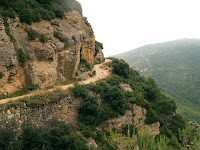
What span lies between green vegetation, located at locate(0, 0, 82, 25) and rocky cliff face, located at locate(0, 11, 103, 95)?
0.61 metres

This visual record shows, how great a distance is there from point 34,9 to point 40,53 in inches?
212

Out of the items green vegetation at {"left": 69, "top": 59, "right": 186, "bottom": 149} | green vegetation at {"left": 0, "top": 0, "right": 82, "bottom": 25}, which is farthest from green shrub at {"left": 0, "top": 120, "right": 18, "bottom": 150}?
green vegetation at {"left": 0, "top": 0, "right": 82, "bottom": 25}

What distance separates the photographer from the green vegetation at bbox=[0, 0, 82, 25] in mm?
15144

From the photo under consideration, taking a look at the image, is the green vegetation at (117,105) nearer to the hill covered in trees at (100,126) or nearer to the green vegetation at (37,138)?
the hill covered in trees at (100,126)

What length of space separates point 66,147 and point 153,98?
62.3 ft

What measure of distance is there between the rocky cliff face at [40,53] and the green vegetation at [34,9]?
61cm

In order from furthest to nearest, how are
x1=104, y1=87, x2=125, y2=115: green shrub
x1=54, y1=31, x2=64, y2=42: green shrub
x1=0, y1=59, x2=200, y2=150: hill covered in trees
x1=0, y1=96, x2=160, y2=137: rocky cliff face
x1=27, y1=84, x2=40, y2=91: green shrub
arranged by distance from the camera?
1. x1=54, y1=31, x2=64, y2=42: green shrub
2. x1=104, y1=87, x2=125, y2=115: green shrub
3. x1=27, y1=84, x2=40, y2=91: green shrub
4. x1=0, y1=96, x2=160, y2=137: rocky cliff face
5. x1=0, y1=59, x2=200, y2=150: hill covered in trees

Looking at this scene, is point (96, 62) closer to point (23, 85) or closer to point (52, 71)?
point (52, 71)

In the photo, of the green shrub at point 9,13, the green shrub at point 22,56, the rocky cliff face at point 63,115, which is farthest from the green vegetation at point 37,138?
the green shrub at point 9,13

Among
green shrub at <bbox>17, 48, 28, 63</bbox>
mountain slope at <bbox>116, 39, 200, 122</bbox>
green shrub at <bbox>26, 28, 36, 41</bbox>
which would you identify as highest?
green shrub at <bbox>26, 28, 36, 41</bbox>

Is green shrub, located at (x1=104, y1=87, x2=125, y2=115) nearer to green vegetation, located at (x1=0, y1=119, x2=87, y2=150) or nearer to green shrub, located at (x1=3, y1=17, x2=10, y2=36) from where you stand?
green vegetation, located at (x1=0, y1=119, x2=87, y2=150)

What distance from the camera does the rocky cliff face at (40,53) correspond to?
13.1m

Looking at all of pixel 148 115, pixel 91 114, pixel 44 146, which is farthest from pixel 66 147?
pixel 148 115

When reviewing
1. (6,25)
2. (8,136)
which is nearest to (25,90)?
(8,136)
